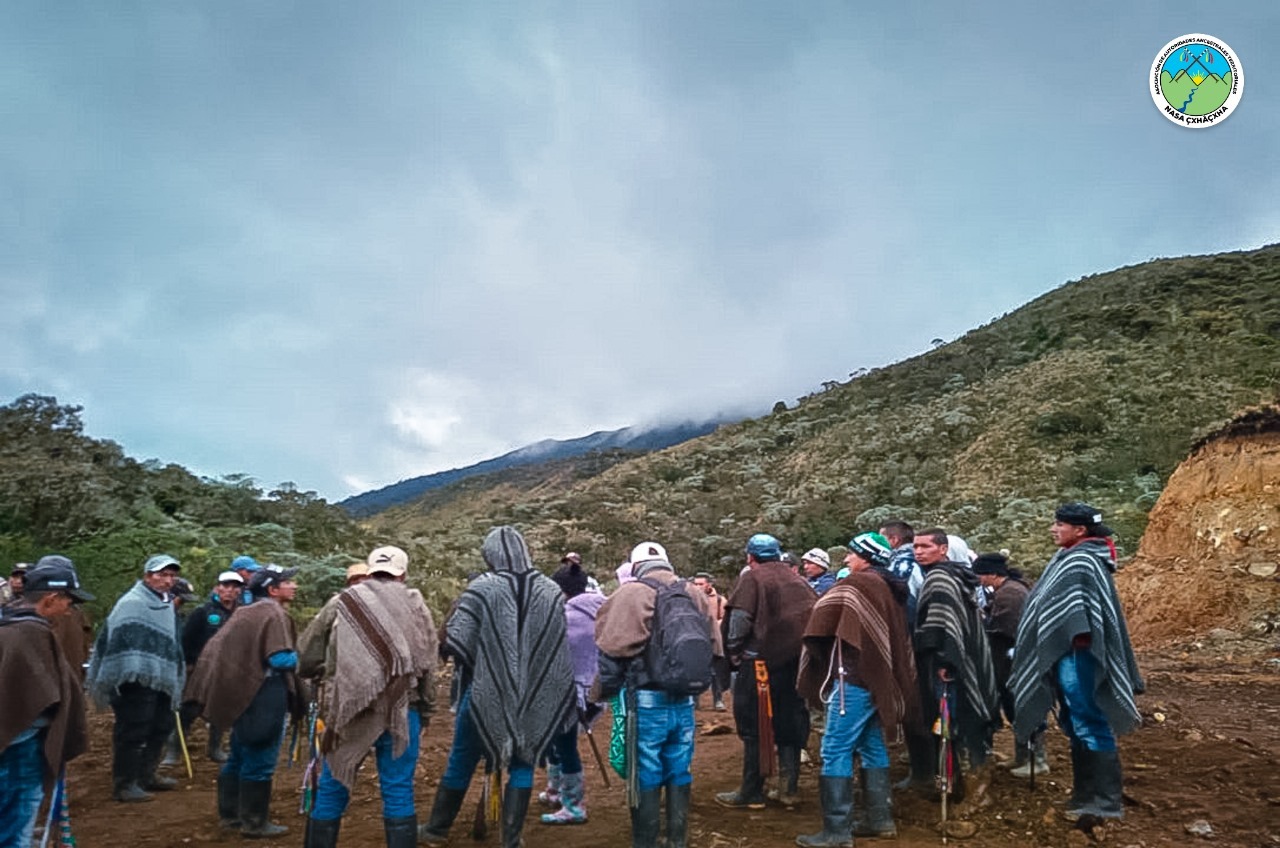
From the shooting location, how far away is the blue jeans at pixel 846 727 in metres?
5.35

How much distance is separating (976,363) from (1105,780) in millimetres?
39584

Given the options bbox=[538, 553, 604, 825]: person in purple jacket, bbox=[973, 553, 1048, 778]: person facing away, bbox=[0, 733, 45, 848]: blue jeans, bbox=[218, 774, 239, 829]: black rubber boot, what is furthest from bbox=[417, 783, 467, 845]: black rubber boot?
bbox=[973, 553, 1048, 778]: person facing away

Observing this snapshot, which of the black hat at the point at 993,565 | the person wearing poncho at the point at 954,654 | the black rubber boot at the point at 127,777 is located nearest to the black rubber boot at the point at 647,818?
the person wearing poncho at the point at 954,654

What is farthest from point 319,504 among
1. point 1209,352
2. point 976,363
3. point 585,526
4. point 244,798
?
point 976,363

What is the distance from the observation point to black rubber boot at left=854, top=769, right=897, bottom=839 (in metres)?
5.46

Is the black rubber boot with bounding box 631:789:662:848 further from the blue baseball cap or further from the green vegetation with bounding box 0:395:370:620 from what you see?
the green vegetation with bounding box 0:395:370:620

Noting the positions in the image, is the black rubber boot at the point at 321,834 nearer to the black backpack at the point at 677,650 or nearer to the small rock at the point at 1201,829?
the black backpack at the point at 677,650

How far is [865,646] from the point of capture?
17.5 feet

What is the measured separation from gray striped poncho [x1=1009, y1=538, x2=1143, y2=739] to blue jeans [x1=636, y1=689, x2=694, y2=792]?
6.98 feet

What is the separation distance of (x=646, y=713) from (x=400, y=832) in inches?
57.6

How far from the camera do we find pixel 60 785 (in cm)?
470

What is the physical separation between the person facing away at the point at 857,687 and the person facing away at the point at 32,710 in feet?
13.3

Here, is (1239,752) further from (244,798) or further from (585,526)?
(585,526)

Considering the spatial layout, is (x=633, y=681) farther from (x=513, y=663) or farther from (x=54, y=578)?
(x=54, y=578)
